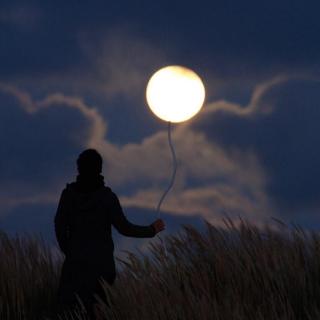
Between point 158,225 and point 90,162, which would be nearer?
point 90,162

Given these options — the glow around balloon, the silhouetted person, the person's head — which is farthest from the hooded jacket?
the glow around balloon

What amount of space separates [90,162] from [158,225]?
843 mm

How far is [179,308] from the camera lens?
5656 mm

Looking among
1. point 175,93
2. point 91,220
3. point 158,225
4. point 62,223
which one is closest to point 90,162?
point 91,220

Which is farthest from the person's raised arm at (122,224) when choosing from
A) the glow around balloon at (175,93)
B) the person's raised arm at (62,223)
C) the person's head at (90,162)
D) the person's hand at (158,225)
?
the glow around balloon at (175,93)

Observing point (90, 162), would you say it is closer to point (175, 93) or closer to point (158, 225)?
point (158, 225)

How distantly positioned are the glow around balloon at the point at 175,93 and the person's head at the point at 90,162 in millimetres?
2178

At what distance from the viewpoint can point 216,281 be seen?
6.89 m

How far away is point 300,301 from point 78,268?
1.91 m

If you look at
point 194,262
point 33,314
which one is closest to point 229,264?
point 194,262

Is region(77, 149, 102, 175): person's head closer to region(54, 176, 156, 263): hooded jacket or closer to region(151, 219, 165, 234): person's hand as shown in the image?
region(54, 176, 156, 263): hooded jacket

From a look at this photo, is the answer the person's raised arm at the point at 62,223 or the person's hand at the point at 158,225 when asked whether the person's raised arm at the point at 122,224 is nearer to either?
the person's hand at the point at 158,225

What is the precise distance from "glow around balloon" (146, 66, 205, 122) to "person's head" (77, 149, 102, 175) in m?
2.18

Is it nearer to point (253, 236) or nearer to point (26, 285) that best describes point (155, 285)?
point (253, 236)
